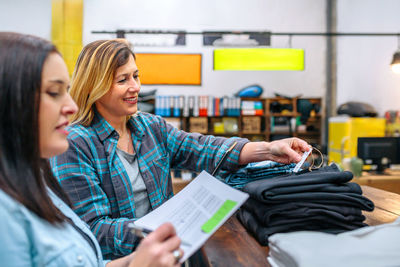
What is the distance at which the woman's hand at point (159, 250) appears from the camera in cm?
65

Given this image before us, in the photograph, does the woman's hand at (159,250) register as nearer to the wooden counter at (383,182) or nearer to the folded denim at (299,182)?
the folded denim at (299,182)

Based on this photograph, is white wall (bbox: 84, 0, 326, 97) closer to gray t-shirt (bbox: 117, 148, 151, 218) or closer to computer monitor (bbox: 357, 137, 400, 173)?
computer monitor (bbox: 357, 137, 400, 173)

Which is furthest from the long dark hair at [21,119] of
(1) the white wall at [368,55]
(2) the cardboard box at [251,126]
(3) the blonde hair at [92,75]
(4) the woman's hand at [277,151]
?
(2) the cardboard box at [251,126]

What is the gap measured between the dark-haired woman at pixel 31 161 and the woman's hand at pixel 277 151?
0.71 m

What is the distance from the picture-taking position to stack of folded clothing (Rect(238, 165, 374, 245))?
93 cm

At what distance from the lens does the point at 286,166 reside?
1.34 m

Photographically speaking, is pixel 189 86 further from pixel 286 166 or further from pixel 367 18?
pixel 286 166

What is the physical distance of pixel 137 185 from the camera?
1.42 metres

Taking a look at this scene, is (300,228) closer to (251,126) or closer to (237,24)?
(251,126)

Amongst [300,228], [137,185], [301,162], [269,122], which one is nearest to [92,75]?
[137,185]

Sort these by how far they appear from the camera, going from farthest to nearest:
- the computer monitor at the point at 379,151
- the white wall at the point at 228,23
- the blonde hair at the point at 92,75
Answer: the white wall at the point at 228,23, the computer monitor at the point at 379,151, the blonde hair at the point at 92,75

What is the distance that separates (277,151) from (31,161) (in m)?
0.88

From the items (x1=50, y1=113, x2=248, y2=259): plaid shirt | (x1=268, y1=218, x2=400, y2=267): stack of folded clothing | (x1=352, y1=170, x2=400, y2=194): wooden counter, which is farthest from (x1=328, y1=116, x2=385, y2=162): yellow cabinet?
(x1=268, y1=218, x2=400, y2=267): stack of folded clothing

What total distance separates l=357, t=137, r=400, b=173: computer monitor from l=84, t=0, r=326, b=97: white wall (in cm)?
315
